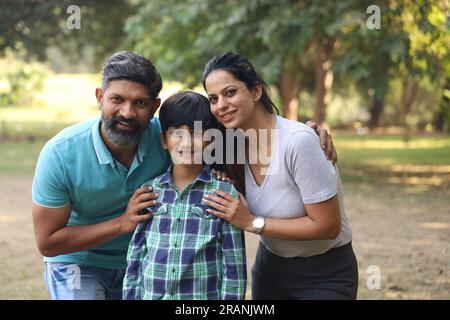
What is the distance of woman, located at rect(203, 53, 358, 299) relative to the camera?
286 centimetres

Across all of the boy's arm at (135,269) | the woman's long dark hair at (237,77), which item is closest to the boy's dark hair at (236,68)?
the woman's long dark hair at (237,77)

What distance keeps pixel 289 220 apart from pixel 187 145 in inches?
22.1

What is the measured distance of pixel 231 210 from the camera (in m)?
2.85

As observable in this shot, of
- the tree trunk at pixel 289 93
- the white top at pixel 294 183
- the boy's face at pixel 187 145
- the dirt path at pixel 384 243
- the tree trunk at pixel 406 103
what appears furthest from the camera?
the tree trunk at pixel 406 103

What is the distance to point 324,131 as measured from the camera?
3.32 metres

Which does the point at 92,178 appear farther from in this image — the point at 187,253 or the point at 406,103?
the point at 406,103

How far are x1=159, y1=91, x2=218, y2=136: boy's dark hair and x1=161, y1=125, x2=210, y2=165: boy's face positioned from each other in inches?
1.3

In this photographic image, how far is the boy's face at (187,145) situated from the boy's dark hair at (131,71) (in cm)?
30

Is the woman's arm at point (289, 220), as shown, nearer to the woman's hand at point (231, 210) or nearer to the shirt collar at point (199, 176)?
the woman's hand at point (231, 210)

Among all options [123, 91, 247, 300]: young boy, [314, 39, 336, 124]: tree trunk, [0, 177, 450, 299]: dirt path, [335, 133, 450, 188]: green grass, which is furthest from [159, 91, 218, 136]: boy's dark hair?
[314, 39, 336, 124]: tree trunk

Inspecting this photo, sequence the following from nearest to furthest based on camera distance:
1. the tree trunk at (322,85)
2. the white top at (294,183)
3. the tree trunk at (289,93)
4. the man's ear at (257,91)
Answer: the white top at (294,183), the man's ear at (257,91), the tree trunk at (322,85), the tree trunk at (289,93)

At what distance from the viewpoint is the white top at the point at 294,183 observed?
9.33 feet
